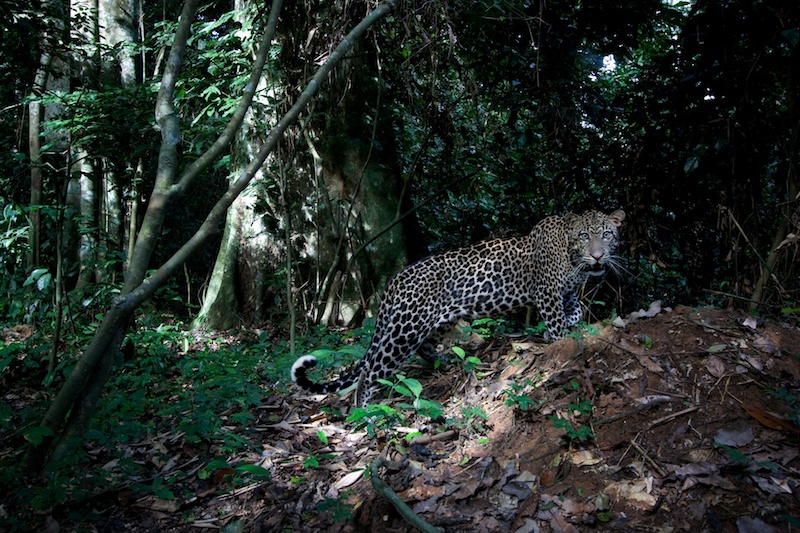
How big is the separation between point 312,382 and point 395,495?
6.54 feet

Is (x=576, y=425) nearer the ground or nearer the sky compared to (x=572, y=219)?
nearer the ground

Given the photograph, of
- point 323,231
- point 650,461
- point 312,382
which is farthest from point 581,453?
point 323,231

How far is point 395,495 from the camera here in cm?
377

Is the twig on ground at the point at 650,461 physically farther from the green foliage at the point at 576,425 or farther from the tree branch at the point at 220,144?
the tree branch at the point at 220,144

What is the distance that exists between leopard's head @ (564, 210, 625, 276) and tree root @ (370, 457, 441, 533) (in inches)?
124

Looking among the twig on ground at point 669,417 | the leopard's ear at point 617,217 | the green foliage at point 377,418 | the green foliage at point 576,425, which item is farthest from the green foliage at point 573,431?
the leopard's ear at point 617,217

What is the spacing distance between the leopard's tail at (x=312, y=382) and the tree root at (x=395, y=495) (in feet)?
4.16

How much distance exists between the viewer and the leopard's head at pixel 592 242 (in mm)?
6387

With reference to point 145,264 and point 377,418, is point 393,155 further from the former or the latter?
point 145,264

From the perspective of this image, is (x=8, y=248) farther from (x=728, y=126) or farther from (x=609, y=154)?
(x=728, y=126)

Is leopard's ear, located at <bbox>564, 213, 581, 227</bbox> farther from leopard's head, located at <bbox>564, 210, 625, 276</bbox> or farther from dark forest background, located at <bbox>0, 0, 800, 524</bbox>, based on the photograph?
dark forest background, located at <bbox>0, 0, 800, 524</bbox>

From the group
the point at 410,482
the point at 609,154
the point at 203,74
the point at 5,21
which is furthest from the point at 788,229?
the point at 203,74

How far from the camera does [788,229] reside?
5.90m

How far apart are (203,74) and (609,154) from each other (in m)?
5.89
